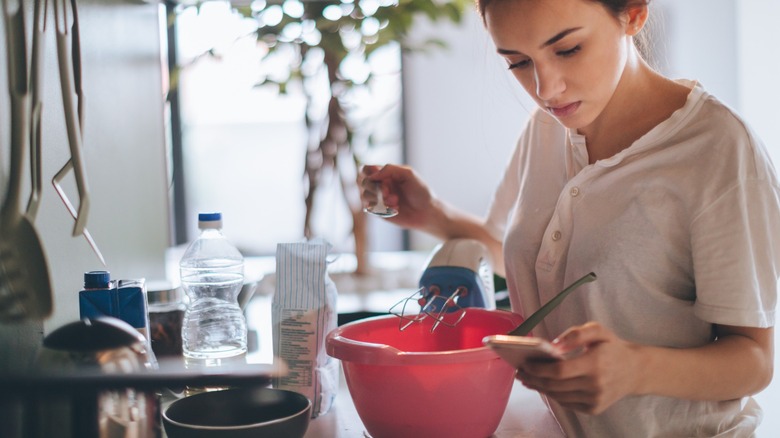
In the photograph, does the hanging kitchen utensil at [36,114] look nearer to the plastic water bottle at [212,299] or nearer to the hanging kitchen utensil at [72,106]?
the hanging kitchen utensil at [72,106]

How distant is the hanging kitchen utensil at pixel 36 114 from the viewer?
854 millimetres

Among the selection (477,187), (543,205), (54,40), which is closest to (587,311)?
(543,205)

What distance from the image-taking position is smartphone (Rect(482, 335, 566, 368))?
0.72m

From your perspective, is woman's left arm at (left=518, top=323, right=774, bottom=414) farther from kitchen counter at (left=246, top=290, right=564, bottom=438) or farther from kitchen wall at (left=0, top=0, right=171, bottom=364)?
kitchen wall at (left=0, top=0, right=171, bottom=364)

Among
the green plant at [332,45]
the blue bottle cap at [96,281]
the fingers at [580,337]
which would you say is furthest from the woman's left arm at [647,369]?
the green plant at [332,45]

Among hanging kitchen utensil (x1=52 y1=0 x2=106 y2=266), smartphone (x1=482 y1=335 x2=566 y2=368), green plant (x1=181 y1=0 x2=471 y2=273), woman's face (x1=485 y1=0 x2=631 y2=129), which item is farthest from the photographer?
green plant (x1=181 y1=0 x2=471 y2=273)

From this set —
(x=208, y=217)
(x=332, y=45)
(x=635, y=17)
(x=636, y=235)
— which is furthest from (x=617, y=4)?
(x=332, y=45)

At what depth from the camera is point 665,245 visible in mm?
960

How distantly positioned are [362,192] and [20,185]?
0.58 meters

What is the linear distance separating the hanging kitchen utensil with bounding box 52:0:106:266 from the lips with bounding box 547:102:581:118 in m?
0.58

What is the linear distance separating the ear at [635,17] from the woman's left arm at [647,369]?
0.40m

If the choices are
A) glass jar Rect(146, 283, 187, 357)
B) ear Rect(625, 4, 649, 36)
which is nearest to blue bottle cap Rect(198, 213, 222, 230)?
glass jar Rect(146, 283, 187, 357)

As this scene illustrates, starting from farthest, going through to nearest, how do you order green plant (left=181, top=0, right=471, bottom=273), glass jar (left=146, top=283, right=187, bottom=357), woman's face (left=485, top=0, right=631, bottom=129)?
green plant (left=181, top=0, right=471, bottom=273)
glass jar (left=146, top=283, right=187, bottom=357)
woman's face (left=485, top=0, right=631, bottom=129)

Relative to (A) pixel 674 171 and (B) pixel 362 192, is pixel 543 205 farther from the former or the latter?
(B) pixel 362 192
